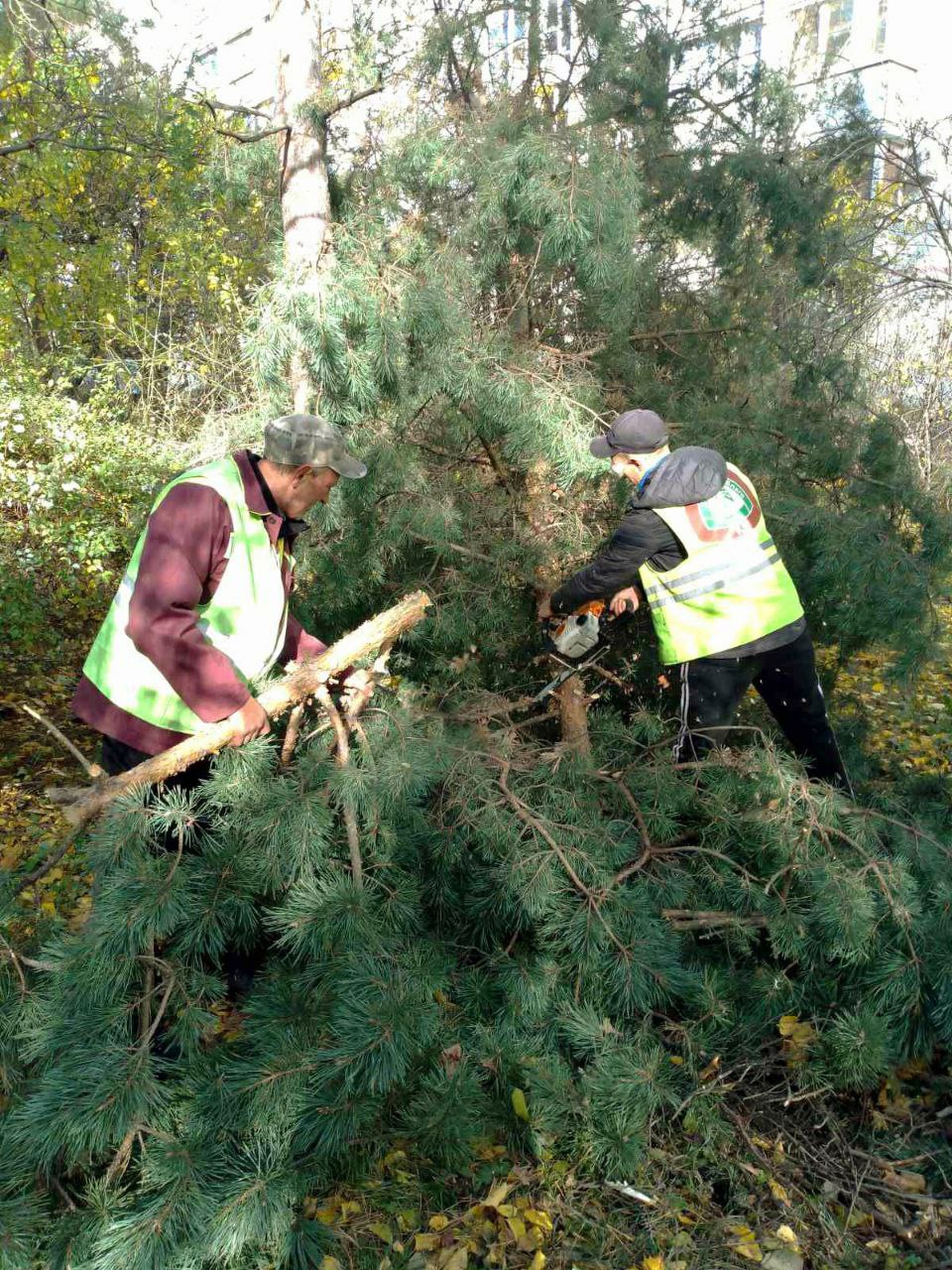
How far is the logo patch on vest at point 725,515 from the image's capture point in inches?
124

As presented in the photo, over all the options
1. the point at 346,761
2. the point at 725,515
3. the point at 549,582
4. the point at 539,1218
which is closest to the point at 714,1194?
the point at 539,1218

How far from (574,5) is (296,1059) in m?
4.45

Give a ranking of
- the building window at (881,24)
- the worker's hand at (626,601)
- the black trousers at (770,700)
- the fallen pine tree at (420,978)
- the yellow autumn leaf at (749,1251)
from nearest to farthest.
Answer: the fallen pine tree at (420,978)
the yellow autumn leaf at (749,1251)
the black trousers at (770,700)
the worker's hand at (626,601)
the building window at (881,24)

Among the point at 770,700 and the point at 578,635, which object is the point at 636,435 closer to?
the point at 578,635

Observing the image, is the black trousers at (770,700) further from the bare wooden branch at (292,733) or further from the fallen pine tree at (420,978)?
the bare wooden branch at (292,733)

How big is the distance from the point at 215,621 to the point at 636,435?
153 cm

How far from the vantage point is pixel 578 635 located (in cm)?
362

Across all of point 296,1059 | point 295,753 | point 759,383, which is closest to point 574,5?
point 759,383

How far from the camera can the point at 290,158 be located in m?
4.21

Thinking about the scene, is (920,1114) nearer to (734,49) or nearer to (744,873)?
(744,873)

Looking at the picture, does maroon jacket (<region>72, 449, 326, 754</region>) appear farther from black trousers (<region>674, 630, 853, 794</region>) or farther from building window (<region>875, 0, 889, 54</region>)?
building window (<region>875, 0, 889, 54</region>)

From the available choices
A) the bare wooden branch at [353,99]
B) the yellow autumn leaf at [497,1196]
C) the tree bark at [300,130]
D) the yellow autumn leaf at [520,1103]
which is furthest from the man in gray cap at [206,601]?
the bare wooden branch at [353,99]

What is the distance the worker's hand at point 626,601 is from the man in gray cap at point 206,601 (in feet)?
4.34

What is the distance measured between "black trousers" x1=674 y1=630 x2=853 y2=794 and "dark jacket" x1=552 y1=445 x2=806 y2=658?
9 centimetres
